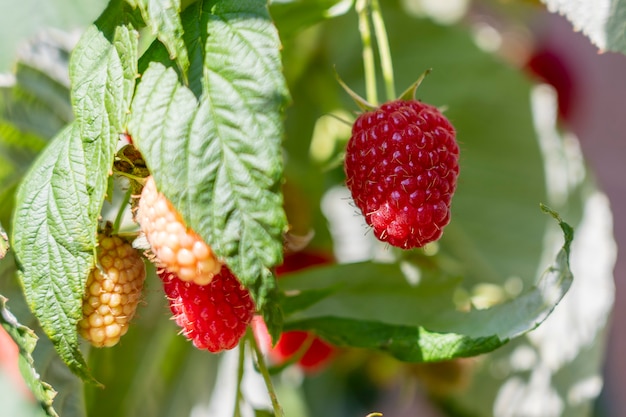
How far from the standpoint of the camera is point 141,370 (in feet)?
2.32

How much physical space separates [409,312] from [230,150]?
0.24 meters

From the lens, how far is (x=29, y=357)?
17.7 inches

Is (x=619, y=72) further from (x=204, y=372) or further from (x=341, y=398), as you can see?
(x=204, y=372)

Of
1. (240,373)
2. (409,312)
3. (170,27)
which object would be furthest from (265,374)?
(170,27)

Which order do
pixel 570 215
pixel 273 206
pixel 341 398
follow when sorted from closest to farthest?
pixel 273 206
pixel 570 215
pixel 341 398

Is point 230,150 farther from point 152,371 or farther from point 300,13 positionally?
point 152,371

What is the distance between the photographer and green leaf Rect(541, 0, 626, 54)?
52 centimetres

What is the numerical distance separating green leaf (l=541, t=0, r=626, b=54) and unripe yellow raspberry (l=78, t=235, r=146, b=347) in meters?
0.33

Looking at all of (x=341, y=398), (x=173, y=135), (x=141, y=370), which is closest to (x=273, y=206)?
(x=173, y=135)

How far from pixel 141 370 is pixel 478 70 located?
1.72 ft

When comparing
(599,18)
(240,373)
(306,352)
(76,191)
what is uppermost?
(599,18)

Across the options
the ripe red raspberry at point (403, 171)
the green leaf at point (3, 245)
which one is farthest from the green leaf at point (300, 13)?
the green leaf at point (3, 245)

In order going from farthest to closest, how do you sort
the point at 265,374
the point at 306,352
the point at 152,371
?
the point at 306,352
the point at 152,371
the point at 265,374

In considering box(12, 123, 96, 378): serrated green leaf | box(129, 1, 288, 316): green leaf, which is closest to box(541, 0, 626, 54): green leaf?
box(129, 1, 288, 316): green leaf
